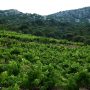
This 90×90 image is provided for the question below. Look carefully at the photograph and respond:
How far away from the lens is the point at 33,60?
30.1 metres

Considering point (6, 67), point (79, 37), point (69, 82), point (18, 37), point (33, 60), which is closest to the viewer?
point (69, 82)

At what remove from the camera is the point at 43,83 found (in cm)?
1769

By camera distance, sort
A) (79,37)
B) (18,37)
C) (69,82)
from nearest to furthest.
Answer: (69,82) < (18,37) < (79,37)

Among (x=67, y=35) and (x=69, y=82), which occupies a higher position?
(x=69, y=82)

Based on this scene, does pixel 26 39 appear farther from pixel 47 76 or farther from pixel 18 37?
pixel 47 76

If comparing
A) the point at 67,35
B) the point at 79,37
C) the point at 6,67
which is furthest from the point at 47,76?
the point at 67,35

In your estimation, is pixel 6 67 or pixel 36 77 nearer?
pixel 36 77

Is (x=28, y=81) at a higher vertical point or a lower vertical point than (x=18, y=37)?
higher

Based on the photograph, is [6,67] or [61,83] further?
[6,67]

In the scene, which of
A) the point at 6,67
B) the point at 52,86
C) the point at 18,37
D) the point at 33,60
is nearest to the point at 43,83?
the point at 52,86

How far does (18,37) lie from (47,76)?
1936 inches

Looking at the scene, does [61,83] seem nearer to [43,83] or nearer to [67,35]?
[43,83]

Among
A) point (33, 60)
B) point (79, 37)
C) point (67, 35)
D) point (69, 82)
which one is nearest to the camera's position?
point (69, 82)

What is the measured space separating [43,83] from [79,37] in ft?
230
